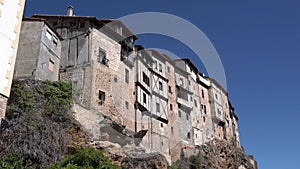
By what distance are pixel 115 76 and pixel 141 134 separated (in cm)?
645

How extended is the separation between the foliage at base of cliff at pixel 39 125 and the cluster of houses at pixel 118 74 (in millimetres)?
2235

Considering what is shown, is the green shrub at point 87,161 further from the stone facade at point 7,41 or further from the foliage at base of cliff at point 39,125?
the foliage at base of cliff at point 39,125

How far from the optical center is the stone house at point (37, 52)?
82.3ft

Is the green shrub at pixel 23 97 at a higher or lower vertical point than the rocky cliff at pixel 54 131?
higher

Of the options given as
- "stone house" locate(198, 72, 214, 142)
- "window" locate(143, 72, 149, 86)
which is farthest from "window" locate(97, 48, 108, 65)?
"stone house" locate(198, 72, 214, 142)

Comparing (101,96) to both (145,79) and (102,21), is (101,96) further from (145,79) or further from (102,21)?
(145,79)

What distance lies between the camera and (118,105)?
30812mm

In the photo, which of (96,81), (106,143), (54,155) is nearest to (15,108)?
(54,155)

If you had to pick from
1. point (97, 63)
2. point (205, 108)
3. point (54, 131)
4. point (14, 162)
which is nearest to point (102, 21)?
point (97, 63)

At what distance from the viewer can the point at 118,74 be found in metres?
32.6

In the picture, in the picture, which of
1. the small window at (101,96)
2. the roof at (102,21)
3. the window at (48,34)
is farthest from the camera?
the roof at (102,21)

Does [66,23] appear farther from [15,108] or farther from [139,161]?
[139,161]

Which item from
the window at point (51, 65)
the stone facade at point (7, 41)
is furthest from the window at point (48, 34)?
the stone facade at point (7, 41)

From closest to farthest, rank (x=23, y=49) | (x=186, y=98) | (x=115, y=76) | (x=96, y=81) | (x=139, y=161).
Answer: (x=139, y=161)
(x=23, y=49)
(x=96, y=81)
(x=115, y=76)
(x=186, y=98)
